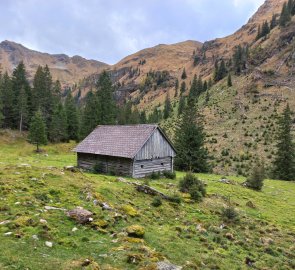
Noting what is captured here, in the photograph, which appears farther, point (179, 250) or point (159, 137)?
point (159, 137)

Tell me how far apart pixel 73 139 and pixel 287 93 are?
63933 millimetres

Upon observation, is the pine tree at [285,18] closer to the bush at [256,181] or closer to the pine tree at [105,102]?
the pine tree at [105,102]

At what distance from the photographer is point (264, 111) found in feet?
286

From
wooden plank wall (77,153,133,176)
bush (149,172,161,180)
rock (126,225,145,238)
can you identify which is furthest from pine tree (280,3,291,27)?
rock (126,225,145,238)

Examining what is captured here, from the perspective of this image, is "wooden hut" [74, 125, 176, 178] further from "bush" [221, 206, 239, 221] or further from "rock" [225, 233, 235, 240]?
"rock" [225, 233, 235, 240]

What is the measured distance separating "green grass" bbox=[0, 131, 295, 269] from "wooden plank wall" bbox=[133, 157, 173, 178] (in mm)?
7791

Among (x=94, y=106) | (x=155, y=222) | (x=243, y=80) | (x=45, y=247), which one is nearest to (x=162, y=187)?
(x=155, y=222)

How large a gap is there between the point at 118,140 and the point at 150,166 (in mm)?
4633

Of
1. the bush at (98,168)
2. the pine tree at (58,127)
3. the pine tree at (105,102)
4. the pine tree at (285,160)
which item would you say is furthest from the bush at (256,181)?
the pine tree at (58,127)

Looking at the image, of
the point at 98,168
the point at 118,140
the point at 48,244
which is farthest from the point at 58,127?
the point at 48,244

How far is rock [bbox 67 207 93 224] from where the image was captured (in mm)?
14672

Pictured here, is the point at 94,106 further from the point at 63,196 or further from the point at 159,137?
the point at 63,196

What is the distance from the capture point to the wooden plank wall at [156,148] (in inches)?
1315

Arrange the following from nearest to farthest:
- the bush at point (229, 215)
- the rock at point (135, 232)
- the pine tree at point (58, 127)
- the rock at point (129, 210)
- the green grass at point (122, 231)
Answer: the green grass at point (122, 231)
the rock at point (135, 232)
the rock at point (129, 210)
the bush at point (229, 215)
the pine tree at point (58, 127)
